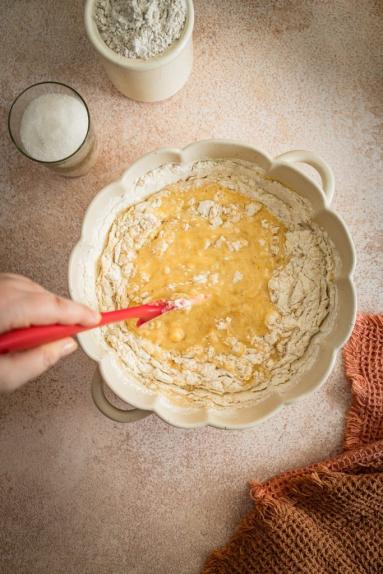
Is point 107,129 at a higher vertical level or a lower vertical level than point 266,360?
higher

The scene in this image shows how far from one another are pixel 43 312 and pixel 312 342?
49 centimetres

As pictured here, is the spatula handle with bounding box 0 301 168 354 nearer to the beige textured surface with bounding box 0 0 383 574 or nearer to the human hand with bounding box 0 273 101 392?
the human hand with bounding box 0 273 101 392

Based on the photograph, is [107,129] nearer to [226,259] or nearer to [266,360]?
[226,259]

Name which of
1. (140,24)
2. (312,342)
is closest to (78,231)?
(140,24)

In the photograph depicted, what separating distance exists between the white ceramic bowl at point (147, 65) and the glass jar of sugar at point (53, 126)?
0.34 feet

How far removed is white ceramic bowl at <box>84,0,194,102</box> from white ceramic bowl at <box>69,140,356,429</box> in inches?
6.5

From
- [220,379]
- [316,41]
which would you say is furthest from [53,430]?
[316,41]

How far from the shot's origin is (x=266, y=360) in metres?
0.96

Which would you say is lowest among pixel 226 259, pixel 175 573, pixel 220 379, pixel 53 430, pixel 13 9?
pixel 175 573

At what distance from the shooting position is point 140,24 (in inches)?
34.4

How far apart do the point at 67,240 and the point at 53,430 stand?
16.1 inches

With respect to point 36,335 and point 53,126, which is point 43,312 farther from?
point 53,126

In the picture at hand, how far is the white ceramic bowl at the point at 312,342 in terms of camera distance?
0.86 metres

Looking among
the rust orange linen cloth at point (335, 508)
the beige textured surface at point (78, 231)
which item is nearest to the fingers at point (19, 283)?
the beige textured surface at point (78, 231)
